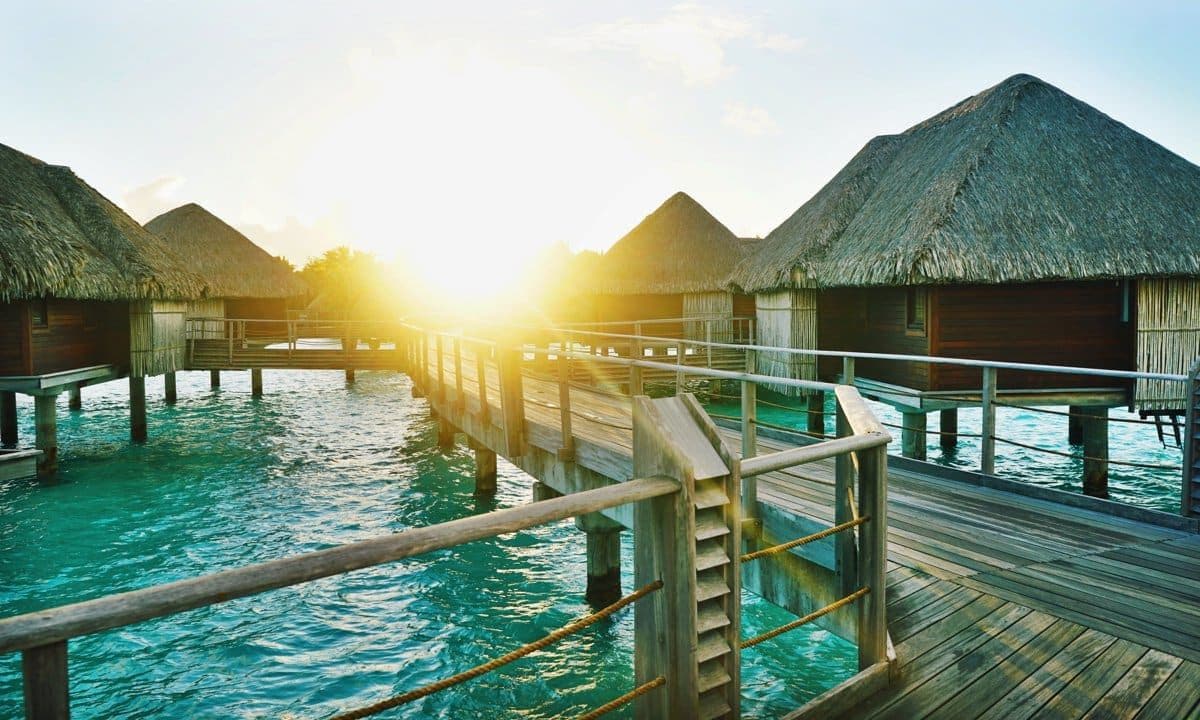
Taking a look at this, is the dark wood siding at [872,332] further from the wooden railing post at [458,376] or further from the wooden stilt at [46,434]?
the wooden stilt at [46,434]

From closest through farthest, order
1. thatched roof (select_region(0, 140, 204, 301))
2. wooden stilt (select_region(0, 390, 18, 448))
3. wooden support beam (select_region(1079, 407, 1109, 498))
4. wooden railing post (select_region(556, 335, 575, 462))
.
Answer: wooden railing post (select_region(556, 335, 575, 462)) → wooden support beam (select_region(1079, 407, 1109, 498)) → thatched roof (select_region(0, 140, 204, 301)) → wooden stilt (select_region(0, 390, 18, 448))

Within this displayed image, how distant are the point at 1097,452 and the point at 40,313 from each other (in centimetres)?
2042

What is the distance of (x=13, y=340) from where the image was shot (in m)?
15.5

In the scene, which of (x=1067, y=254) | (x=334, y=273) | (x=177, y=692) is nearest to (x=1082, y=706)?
(x=177, y=692)

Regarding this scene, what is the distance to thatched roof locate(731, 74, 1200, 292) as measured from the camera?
13.0 m

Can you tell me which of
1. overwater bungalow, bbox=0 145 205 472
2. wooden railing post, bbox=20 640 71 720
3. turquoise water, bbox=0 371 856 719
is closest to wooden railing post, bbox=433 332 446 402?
turquoise water, bbox=0 371 856 719

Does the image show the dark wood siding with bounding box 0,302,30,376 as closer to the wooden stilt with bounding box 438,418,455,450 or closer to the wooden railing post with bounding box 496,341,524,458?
the wooden stilt with bounding box 438,418,455,450

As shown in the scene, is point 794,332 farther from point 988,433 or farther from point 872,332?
point 988,433

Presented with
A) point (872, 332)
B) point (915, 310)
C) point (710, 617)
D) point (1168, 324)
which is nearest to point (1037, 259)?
point (915, 310)

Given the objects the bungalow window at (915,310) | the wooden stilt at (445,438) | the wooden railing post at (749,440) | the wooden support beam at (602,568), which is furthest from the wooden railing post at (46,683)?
the wooden stilt at (445,438)

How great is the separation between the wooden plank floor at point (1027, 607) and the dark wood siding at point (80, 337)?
1518 centimetres

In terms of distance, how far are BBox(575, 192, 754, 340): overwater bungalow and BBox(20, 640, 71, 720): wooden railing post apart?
24.1 m

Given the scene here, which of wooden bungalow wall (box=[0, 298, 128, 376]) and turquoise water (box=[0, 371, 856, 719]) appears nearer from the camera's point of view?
turquoise water (box=[0, 371, 856, 719])

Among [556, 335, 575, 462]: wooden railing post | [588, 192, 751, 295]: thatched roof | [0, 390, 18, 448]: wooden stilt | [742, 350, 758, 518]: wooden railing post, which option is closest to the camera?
[742, 350, 758, 518]: wooden railing post
